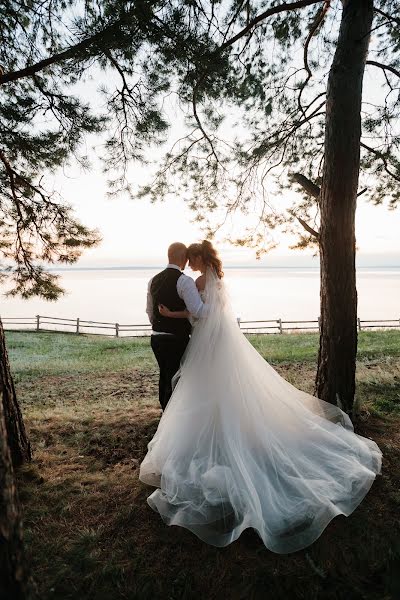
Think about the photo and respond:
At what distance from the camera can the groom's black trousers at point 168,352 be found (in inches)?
163

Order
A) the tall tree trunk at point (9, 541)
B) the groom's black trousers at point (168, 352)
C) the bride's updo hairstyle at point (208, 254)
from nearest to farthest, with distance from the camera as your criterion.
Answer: the tall tree trunk at point (9, 541)
the bride's updo hairstyle at point (208, 254)
the groom's black trousers at point (168, 352)

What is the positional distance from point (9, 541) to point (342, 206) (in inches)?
159

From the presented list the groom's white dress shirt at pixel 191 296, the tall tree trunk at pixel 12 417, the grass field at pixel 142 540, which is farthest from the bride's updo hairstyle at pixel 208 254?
the grass field at pixel 142 540

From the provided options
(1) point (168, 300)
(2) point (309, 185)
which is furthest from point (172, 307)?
(2) point (309, 185)

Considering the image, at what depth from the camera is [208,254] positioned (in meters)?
3.93

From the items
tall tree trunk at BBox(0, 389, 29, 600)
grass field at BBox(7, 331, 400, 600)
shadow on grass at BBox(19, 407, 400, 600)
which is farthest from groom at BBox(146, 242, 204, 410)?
tall tree trunk at BBox(0, 389, 29, 600)

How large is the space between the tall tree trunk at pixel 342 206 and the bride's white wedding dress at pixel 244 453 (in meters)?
0.70

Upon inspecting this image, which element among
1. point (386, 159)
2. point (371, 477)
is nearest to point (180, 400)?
point (371, 477)

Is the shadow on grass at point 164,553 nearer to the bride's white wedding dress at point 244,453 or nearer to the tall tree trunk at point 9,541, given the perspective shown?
the bride's white wedding dress at point 244,453

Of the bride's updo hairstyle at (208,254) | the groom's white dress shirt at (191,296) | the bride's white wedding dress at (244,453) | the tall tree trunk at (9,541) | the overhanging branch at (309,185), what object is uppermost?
the overhanging branch at (309,185)

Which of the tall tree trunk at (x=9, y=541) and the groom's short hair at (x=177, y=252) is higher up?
the groom's short hair at (x=177, y=252)

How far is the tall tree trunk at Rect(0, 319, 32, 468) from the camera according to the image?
10.4 ft

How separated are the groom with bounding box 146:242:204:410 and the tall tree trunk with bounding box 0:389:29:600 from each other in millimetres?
2578

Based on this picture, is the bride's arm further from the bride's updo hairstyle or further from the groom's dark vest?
the bride's updo hairstyle
